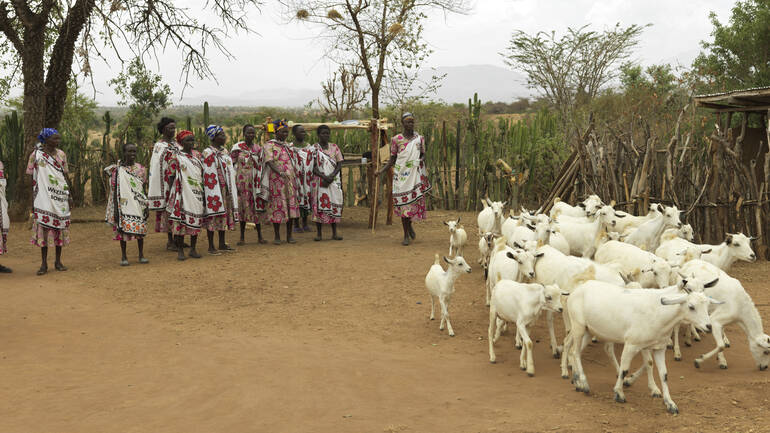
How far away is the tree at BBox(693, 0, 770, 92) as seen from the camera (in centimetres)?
1934

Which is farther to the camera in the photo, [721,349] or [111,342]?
[111,342]

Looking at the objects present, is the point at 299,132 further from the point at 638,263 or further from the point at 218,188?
the point at 638,263

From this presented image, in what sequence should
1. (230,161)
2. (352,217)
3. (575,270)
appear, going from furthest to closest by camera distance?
(352,217)
(230,161)
(575,270)

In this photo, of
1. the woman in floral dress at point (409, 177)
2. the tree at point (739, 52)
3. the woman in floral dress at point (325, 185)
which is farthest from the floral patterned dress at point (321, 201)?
the tree at point (739, 52)

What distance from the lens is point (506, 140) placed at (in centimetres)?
1452

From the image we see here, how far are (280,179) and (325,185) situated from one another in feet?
2.67

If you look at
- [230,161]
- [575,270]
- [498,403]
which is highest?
[230,161]

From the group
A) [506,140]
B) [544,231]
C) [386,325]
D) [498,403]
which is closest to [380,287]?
[386,325]

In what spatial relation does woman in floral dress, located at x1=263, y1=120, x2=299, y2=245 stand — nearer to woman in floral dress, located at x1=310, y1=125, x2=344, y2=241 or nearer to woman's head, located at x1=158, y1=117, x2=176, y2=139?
woman in floral dress, located at x1=310, y1=125, x2=344, y2=241

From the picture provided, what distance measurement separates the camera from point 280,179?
11.0 meters

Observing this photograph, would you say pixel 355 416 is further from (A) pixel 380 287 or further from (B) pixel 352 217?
(B) pixel 352 217

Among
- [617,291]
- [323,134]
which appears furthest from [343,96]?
[617,291]

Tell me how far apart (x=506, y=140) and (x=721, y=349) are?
9.63 metres

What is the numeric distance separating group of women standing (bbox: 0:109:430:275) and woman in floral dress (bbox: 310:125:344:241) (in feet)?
0.06
